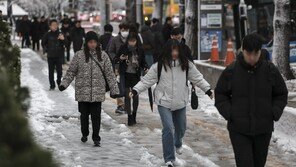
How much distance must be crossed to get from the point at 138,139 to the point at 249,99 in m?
4.67

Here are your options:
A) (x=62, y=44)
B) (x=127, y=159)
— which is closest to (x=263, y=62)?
(x=127, y=159)

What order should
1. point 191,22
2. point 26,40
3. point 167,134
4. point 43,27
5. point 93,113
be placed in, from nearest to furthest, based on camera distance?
point 167,134 → point 93,113 → point 191,22 → point 43,27 → point 26,40

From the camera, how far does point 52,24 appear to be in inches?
683

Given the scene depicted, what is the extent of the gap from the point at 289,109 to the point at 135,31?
292 centimetres

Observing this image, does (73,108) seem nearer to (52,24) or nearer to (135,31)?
(135,31)

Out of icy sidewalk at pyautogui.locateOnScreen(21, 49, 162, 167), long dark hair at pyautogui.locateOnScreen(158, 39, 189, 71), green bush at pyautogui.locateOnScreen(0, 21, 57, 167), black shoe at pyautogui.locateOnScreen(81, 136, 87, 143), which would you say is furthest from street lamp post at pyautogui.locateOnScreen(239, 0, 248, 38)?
green bush at pyautogui.locateOnScreen(0, 21, 57, 167)

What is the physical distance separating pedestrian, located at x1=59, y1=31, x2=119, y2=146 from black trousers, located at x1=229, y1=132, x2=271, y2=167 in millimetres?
3636

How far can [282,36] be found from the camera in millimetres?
14898

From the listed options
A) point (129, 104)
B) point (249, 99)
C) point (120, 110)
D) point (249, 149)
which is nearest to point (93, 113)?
point (129, 104)

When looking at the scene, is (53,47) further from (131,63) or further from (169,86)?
(169,86)

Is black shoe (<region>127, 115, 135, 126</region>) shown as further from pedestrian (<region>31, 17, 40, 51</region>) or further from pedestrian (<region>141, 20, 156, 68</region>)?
pedestrian (<region>31, 17, 40, 51</region>)

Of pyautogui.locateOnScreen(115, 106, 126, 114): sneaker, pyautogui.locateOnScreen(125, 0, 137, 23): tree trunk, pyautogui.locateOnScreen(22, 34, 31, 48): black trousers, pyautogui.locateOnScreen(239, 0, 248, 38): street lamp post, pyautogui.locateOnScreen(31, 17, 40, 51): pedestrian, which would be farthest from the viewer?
pyautogui.locateOnScreen(22, 34, 31, 48): black trousers

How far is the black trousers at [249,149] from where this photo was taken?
231 inches

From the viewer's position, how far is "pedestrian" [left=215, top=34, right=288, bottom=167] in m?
5.77
